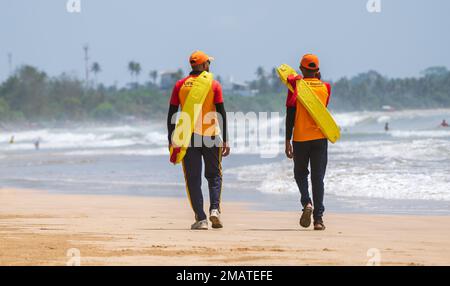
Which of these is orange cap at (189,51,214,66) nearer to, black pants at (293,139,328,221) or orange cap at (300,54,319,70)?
orange cap at (300,54,319,70)

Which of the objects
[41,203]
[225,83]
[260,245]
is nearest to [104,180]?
[41,203]

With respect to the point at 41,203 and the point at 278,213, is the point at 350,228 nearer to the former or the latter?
the point at 278,213

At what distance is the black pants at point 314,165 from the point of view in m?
8.86

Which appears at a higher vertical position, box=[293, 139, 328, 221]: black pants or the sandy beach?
box=[293, 139, 328, 221]: black pants

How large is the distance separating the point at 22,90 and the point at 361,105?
60.1 m

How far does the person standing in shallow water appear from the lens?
884 cm

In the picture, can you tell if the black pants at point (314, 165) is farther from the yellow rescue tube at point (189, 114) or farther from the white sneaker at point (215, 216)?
the yellow rescue tube at point (189, 114)

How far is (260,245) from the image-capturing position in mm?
7332
